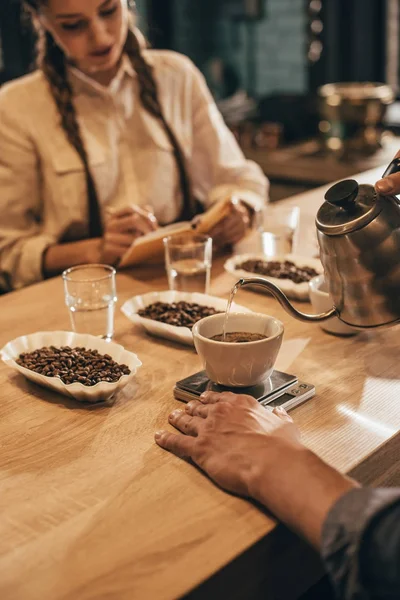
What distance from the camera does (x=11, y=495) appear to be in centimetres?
106

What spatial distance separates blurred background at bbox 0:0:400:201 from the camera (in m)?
4.11

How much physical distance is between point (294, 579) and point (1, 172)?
1.66 meters

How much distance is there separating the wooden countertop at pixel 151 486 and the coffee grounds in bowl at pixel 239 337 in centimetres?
11

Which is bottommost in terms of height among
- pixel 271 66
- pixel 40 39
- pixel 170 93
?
pixel 271 66

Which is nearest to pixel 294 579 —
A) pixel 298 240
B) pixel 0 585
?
pixel 0 585

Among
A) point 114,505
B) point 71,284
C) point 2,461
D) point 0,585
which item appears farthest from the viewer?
point 71,284

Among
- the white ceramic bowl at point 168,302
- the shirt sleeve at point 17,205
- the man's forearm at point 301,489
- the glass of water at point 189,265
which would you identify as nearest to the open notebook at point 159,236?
the glass of water at point 189,265

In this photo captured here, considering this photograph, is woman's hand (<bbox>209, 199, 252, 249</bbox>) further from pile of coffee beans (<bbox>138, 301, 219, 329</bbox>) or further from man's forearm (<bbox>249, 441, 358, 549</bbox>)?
man's forearm (<bbox>249, 441, 358, 549</bbox>)

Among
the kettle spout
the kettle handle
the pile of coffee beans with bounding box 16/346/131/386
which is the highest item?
the kettle handle

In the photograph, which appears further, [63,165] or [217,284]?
[63,165]

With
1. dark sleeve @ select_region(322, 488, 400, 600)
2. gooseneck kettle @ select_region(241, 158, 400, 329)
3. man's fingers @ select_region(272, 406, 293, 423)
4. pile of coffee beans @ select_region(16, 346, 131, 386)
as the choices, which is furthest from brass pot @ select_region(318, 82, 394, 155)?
dark sleeve @ select_region(322, 488, 400, 600)

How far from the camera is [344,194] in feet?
4.13

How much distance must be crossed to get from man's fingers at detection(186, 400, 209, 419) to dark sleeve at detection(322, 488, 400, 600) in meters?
0.30

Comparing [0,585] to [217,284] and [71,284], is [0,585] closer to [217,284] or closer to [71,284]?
[71,284]
